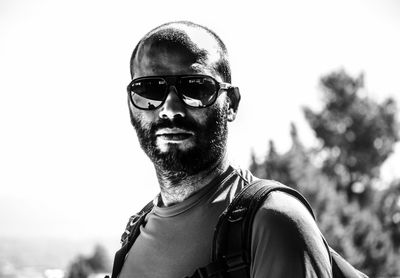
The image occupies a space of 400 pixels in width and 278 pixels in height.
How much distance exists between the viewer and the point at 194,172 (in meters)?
2.15

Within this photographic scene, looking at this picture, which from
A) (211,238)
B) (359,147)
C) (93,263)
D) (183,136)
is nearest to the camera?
(211,238)

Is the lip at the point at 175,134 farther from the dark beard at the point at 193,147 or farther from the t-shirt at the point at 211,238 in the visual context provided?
the t-shirt at the point at 211,238

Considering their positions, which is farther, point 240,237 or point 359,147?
point 359,147

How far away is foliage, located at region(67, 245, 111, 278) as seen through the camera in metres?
43.5

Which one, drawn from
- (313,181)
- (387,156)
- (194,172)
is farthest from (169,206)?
(387,156)

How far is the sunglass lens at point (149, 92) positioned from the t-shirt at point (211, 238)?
347mm

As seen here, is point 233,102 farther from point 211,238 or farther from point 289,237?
point 289,237

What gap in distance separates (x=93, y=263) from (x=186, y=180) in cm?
4604

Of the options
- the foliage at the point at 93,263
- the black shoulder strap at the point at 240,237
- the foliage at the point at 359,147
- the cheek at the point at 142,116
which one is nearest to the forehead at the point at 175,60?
the cheek at the point at 142,116

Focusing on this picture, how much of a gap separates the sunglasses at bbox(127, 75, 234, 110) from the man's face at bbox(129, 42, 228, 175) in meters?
0.02

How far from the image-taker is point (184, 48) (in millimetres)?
2111

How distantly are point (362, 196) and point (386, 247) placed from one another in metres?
5.56

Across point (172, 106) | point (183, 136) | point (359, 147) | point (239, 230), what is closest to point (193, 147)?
point (183, 136)

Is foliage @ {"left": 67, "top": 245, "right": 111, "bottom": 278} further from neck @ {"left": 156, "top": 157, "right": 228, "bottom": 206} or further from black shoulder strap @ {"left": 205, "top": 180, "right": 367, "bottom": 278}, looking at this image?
black shoulder strap @ {"left": 205, "top": 180, "right": 367, "bottom": 278}
